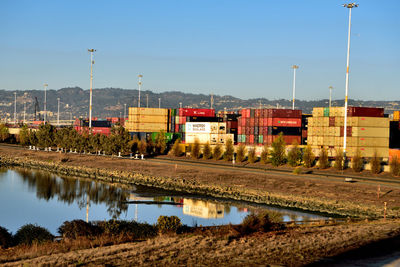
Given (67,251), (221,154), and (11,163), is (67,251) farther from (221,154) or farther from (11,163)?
(11,163)

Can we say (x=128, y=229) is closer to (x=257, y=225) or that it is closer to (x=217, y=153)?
(x=257, y=225)

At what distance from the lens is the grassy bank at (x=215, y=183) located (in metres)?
40.5

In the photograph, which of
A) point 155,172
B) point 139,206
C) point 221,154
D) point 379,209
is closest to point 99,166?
point 155,172

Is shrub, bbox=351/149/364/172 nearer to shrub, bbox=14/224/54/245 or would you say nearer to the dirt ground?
the dirt ground

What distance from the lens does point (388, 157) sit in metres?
67.9

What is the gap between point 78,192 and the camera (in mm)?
54812

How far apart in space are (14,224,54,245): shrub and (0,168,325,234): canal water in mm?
5116

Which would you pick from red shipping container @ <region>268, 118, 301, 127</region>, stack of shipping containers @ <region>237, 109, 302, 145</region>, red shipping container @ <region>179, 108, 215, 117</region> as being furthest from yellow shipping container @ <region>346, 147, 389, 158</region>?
red shipping container @ <region>179, 108, 215, 117</region>

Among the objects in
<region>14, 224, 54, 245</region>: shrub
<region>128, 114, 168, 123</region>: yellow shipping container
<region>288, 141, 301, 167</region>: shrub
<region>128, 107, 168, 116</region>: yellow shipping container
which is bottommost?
<region>14, 224, 54, 245</region>: shrub

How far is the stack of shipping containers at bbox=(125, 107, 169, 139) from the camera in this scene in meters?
116

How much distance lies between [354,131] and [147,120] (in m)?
60.3

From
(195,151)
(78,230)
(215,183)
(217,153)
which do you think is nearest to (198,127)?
(195,151)

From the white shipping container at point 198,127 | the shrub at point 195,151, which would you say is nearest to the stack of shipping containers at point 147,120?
the white shipping container at point 198,127

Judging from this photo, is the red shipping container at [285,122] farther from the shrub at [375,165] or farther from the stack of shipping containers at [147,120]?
the stack of shipping containers at [147,120]
